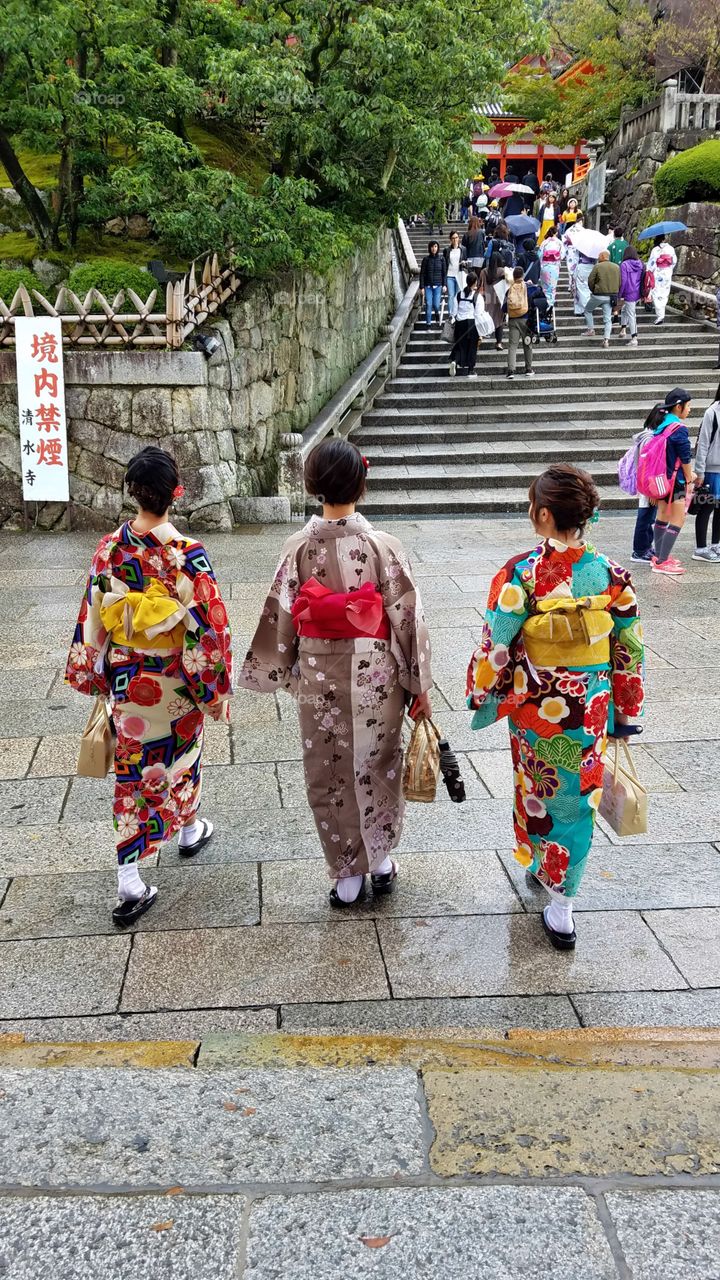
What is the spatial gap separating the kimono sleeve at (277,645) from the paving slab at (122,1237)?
185 centimetres

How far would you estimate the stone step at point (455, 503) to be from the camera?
1097cm

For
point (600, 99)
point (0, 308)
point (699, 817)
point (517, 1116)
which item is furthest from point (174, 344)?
point (600, 99)

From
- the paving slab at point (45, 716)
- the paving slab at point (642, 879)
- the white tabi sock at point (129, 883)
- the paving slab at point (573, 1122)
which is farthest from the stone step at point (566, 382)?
the paving slab at point (573, 1122)

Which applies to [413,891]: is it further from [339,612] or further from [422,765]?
[339,612]

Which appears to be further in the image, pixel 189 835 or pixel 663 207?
pixel 663 207

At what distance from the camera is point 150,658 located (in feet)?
11.7

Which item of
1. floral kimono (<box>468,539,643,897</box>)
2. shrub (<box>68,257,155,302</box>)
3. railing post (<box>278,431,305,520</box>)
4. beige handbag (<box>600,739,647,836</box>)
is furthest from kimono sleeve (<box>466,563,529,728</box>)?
shrub (<box>68,257,155,302</box>)

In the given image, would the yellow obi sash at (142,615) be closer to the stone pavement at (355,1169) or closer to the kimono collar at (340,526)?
the kimono collar at (340,526)

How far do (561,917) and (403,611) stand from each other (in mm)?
1228

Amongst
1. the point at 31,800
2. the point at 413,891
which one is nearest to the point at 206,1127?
the point at 413,891

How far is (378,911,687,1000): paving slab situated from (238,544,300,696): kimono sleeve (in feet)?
3.27

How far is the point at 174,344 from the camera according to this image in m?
9.28

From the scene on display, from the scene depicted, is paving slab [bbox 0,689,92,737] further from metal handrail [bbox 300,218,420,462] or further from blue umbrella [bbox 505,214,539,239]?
blue umbrella [bbox 505,214,539,239]

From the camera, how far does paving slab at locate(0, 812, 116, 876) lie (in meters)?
4.02
